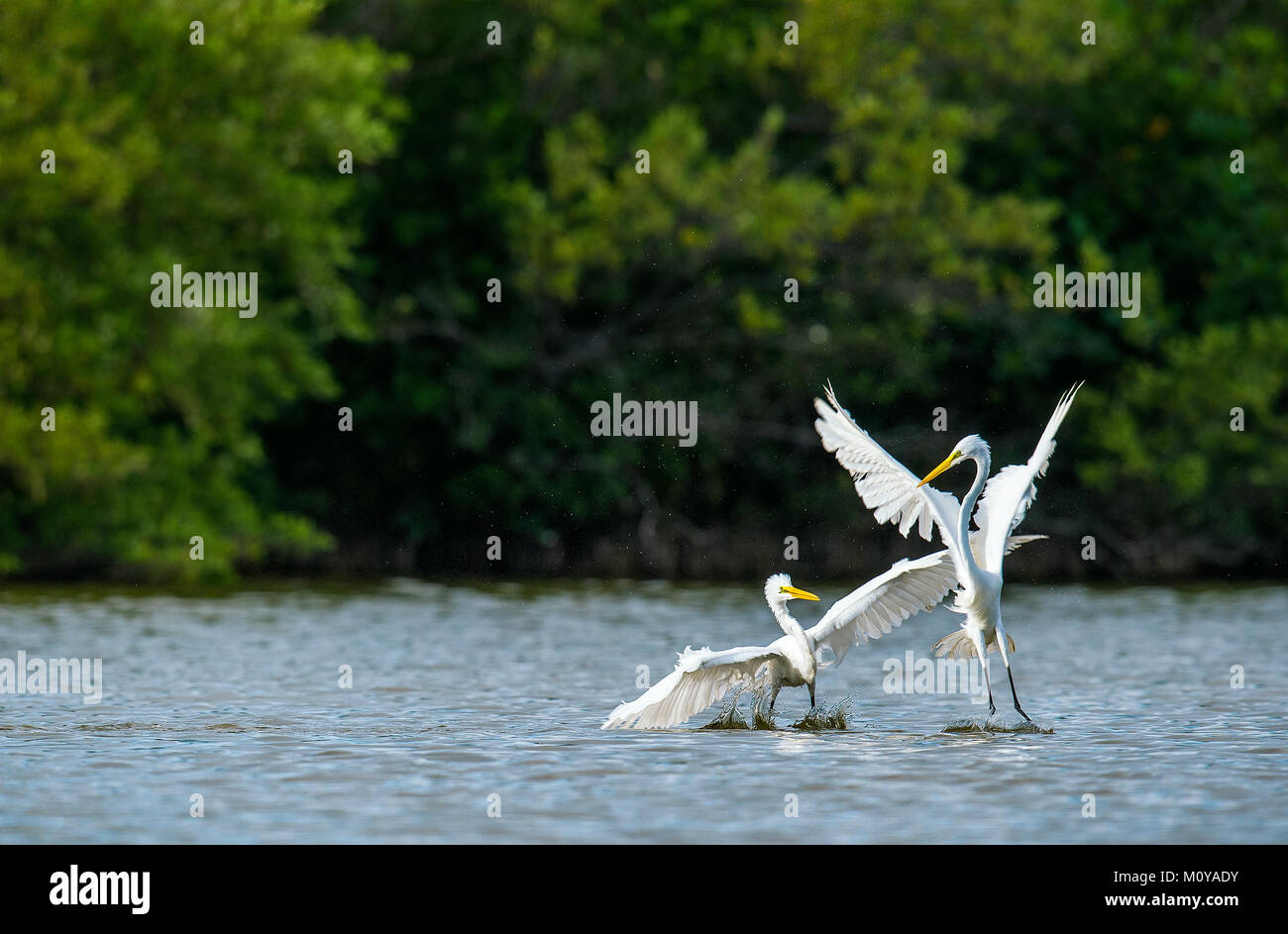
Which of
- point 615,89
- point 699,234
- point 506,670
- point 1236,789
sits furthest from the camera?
point 615,89

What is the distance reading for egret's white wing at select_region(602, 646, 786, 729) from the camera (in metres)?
12.3

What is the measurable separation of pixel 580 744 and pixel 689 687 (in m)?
0.78

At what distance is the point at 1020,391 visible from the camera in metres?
32.2

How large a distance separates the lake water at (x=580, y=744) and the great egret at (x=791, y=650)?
0.93 ft

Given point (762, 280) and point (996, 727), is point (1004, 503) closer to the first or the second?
point (996, 727)

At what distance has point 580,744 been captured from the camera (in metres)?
12.7

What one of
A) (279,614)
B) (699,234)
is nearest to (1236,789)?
(279,614)

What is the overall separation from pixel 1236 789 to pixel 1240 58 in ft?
73.8

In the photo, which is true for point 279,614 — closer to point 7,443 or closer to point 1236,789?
point 7,443

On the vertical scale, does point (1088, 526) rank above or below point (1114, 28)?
below

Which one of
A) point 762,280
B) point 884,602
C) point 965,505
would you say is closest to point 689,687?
point 884,602

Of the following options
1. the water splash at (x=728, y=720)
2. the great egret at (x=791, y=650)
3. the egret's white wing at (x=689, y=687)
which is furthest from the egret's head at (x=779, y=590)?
the water splash at (x=728, y=720)

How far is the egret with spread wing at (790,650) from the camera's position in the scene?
12.4 meters

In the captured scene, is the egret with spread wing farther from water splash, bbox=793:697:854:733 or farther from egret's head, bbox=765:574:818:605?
water splash, bbox=793:697:854:733
